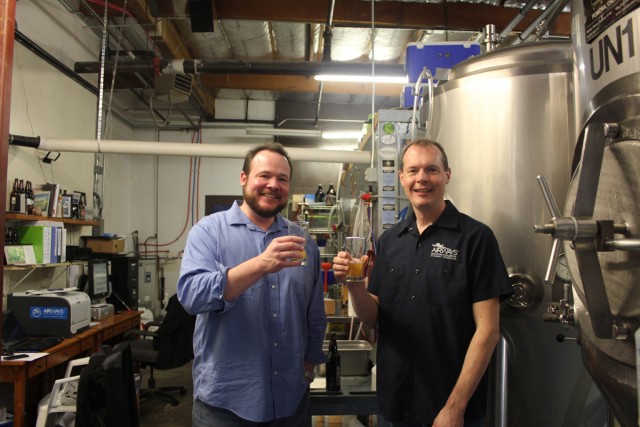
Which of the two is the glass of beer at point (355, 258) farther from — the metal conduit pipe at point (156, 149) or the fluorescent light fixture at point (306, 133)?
the fluorescent light fixture at point (306, 133)

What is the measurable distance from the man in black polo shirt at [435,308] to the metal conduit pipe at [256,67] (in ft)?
11.2

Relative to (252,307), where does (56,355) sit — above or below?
below

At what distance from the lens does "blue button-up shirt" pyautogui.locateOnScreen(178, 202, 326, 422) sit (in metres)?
1.41

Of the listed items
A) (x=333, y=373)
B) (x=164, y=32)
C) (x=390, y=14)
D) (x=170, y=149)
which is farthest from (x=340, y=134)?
(x=333, y=373)

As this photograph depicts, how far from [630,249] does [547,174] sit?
1.03 m

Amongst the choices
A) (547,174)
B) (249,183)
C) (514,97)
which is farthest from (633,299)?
(249,183)

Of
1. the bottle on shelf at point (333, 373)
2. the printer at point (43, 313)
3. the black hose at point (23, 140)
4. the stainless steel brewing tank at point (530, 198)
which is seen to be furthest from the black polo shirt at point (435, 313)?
the black hose at point (23, 140)

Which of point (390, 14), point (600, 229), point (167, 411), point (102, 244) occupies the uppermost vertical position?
point (390, 14)

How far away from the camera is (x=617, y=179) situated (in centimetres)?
74

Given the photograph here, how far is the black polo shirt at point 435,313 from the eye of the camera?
1.35 m

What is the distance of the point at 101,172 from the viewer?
5969mm

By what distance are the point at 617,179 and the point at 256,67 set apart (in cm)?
461

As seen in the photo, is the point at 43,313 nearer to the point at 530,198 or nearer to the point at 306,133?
the point at 530,198

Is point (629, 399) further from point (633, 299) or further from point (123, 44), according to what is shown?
point (123, 44)
